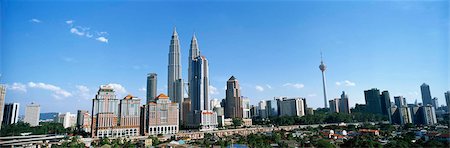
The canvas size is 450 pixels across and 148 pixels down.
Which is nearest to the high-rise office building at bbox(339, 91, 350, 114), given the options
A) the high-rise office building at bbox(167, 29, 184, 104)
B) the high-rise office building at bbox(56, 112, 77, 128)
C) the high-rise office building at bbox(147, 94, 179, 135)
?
the high-rise office building at bbox(167, 29, 184, 104)

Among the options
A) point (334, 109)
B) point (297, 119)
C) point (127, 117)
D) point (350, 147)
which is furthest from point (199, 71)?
point (350, 147)

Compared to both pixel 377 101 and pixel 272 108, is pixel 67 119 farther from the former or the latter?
pixel 377 101

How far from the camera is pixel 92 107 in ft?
65.0

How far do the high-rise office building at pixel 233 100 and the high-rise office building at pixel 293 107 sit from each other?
7.38 meters

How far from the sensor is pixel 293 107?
132 feet

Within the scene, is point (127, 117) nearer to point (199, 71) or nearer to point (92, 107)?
point (92, 107)

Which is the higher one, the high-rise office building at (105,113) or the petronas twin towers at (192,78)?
the petronas twin towers at (192,78)

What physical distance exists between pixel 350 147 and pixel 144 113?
55.0ft

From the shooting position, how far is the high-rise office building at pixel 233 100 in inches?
1565

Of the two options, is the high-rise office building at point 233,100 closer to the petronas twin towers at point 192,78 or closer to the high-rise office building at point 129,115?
the petronas twin towers at point 192,78

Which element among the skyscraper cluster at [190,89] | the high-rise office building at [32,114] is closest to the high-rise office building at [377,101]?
the skyscraper cluster at [190,89]

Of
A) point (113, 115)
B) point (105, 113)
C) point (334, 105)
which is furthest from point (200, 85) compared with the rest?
point (334, 105)

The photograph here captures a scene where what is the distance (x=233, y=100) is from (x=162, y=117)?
1931 cm

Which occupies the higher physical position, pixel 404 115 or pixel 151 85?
pixel 151 85
